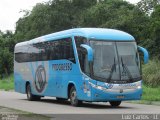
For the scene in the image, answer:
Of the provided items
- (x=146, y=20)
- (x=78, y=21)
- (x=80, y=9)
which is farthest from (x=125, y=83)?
(x=80, y=9)

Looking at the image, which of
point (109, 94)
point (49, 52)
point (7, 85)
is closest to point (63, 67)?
point (49, 52)

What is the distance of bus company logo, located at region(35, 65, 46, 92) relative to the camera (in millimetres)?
26212

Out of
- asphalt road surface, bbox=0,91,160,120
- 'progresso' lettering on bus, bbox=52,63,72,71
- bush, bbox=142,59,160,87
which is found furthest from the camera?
bush, bbox=142,59,160,87

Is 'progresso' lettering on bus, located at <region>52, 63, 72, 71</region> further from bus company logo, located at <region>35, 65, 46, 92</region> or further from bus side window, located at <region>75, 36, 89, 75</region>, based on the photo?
bus company logo, located at <region>35, 65, 46, 92</region>

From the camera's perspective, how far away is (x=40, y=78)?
26.8 meters

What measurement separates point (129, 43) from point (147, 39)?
21.4 meters

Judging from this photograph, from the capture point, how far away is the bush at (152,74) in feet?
106

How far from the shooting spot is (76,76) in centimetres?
2145

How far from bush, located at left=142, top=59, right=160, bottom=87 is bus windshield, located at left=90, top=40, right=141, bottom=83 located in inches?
453

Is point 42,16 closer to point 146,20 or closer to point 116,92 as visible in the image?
point 146,20

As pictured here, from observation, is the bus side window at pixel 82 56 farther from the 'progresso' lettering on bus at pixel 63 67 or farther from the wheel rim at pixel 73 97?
the wheel rim at pixel 73 97

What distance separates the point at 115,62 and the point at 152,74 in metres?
13.1

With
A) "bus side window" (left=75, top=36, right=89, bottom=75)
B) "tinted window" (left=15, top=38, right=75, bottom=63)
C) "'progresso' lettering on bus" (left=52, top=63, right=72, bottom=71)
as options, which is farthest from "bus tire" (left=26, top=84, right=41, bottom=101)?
"bus side window" (left=75, top=36, right=89, bottom=75)

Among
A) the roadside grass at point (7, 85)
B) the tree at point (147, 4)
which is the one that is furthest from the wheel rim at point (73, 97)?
the roadside grass at point (7, 85)
